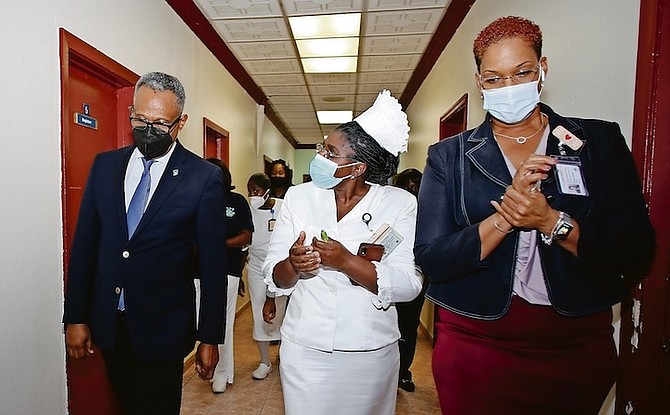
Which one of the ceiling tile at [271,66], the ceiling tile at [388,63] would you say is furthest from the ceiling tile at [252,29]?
the ceiling tile at [388,63]

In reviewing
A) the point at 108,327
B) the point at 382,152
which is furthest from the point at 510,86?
the point at 108,327

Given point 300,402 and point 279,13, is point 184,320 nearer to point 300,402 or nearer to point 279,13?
point 300,402

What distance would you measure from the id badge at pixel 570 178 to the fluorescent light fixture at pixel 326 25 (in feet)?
9.79

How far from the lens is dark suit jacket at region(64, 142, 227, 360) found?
1.48 meters

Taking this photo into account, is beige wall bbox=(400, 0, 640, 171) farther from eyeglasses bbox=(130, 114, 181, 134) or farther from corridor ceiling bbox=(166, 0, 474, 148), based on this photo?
eyeglasses bbox=(130, 114, 181, 134)

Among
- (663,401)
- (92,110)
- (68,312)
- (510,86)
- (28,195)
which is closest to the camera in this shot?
(510,86)

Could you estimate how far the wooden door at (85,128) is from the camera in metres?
1.96

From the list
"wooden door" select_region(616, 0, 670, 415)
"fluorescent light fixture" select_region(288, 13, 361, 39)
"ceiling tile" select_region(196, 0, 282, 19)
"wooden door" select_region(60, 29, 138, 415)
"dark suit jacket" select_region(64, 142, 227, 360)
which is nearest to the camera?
"wooden door" select_region(616, 0, 670, 415)

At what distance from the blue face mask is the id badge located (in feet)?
2.41

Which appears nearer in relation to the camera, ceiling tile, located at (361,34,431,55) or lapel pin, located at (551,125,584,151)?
lapel pin, located at (551,125,584,151)

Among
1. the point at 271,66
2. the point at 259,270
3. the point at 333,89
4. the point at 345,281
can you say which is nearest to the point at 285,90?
the point at 333,89

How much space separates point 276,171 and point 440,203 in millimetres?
3408

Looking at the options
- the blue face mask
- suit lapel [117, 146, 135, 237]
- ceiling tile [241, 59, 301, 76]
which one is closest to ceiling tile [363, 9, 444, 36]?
ceiling tile [241, 59, 301, 76]

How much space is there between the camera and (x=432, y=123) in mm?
4551
